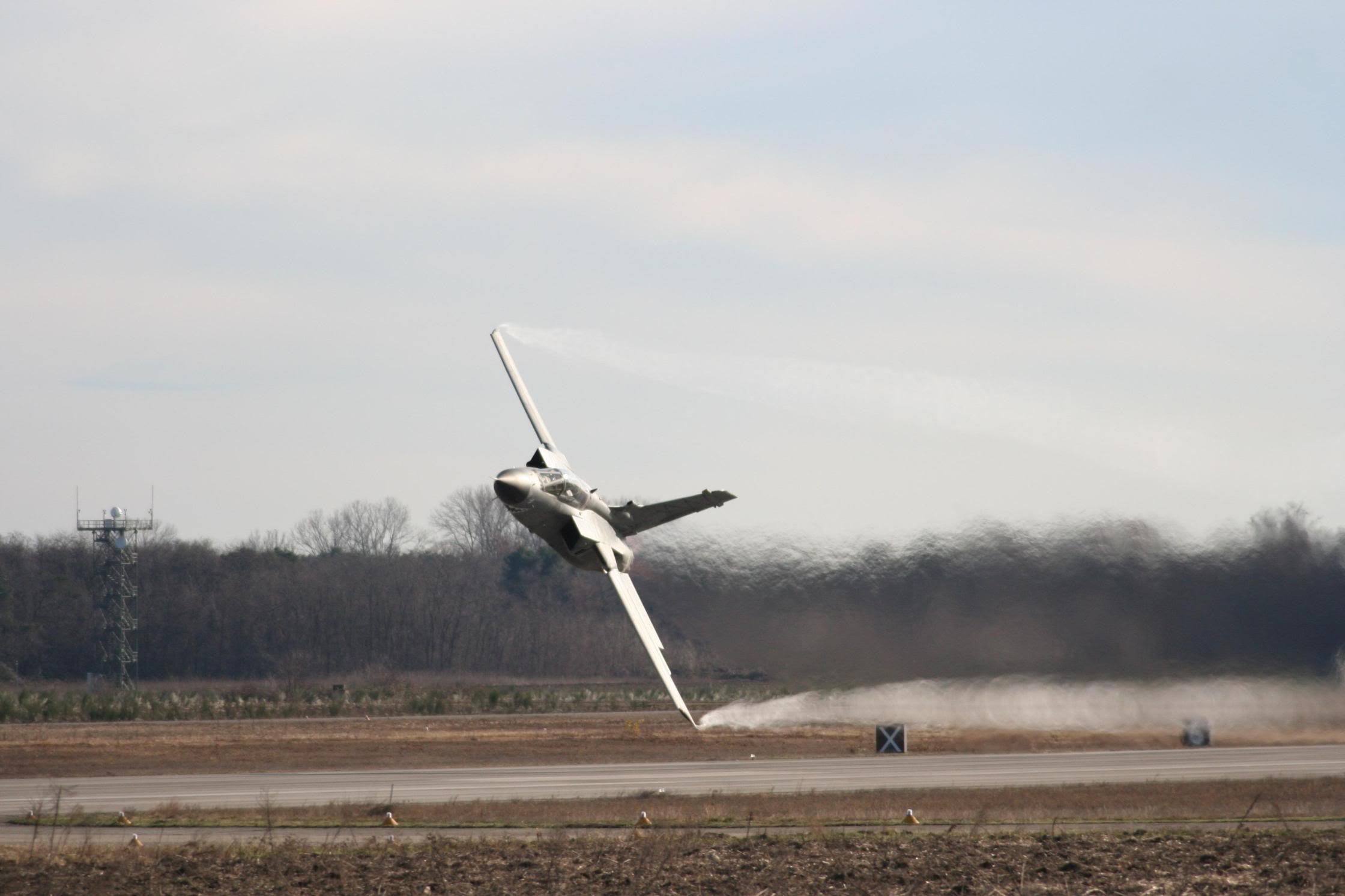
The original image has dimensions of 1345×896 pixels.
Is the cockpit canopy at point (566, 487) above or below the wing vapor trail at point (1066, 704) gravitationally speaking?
above

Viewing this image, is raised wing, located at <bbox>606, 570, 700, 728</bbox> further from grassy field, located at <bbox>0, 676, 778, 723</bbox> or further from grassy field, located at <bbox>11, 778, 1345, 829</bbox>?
grassy field, located at <bbox>0, 676, 778, 723</bbox>

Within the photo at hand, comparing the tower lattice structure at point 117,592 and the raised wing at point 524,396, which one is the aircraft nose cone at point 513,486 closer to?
the raised wing at point 524,396

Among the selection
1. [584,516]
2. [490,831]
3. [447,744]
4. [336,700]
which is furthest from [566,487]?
[336,700]

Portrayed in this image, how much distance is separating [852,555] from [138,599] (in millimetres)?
81541

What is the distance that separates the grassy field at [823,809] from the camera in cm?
3322

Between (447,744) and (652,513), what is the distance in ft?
65.1

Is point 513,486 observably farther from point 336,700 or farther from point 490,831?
point 336,700

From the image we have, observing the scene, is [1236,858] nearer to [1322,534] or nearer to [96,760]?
[1322,534]

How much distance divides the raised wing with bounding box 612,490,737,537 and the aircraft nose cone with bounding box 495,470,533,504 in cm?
508

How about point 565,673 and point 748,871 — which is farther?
point 565,673

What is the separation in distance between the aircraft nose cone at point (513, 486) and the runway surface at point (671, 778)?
756cm

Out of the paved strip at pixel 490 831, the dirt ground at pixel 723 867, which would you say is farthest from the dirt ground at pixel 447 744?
the dirt ground at pixel 723 867

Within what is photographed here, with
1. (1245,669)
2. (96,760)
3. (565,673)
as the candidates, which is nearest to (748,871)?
(1245,669)

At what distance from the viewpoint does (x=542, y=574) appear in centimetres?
10712
